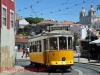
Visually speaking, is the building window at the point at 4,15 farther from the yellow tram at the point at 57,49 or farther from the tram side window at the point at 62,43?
the tram side window at the point at 62,43

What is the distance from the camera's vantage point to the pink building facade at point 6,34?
21.5 m

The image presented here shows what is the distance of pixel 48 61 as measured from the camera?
21.2 m

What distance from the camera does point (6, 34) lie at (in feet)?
76.3

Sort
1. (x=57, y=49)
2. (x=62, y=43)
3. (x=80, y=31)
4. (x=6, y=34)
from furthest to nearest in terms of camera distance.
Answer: (x=80, y=31) < (x=6, y=34) < (x=62, y=43) < (x=57, y=49)

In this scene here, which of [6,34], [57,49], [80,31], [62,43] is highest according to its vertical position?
[80,31]

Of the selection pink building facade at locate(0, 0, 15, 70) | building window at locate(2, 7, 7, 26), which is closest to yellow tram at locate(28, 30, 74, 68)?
pink building facade at locate(0, 0, 15, 70)

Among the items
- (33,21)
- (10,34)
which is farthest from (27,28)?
(10,34)

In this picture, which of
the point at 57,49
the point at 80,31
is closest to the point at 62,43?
the point at 57,49

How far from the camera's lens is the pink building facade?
70.4ft

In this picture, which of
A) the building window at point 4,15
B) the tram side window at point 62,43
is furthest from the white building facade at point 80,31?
the tram side window at point 62,43

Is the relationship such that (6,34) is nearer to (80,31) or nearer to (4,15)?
(4,15)

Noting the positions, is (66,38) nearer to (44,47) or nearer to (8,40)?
(44,47)

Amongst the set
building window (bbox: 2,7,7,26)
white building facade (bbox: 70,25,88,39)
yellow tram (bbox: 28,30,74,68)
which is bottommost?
yellow tram (bbox: 28,30,74,68)

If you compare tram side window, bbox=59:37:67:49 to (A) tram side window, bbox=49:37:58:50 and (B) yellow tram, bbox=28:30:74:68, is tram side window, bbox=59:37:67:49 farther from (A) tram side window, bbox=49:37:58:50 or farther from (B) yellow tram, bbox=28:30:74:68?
(A) tram side window, bbox=49:37:58:50
